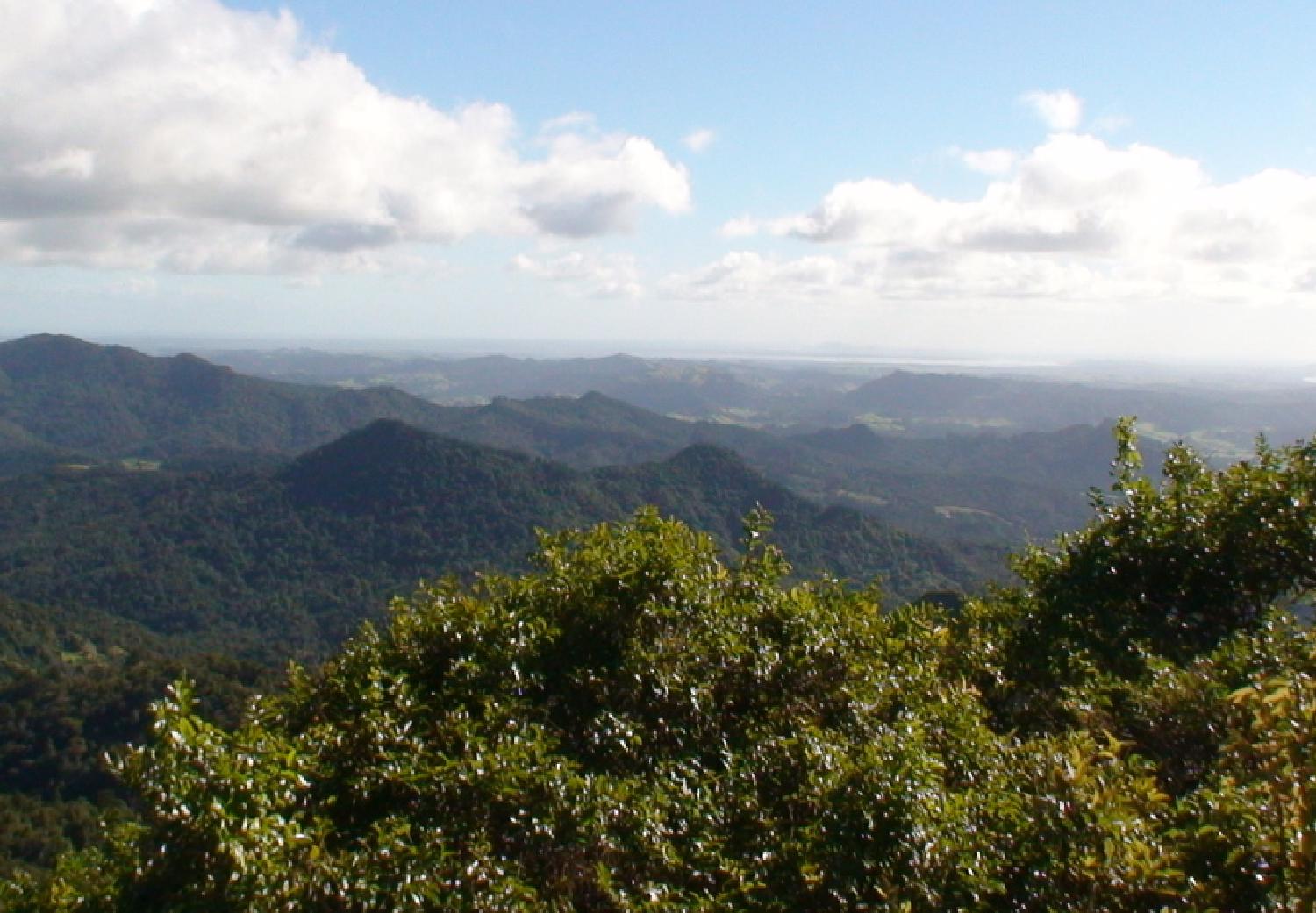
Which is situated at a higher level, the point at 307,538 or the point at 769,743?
the point at 769,743

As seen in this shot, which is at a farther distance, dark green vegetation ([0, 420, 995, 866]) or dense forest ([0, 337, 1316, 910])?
dark green vegetation ([0, 420, 995, 866])

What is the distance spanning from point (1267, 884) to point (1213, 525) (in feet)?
28.7

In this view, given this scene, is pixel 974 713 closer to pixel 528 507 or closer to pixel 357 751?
pixel 357 751

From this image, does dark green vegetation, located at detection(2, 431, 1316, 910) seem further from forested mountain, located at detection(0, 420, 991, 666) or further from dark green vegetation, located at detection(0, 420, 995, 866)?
forested mountain, located at detection(0, 420, 991, 666)

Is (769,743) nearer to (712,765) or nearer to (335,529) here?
(712,765)

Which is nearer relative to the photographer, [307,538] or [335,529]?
[307,538]

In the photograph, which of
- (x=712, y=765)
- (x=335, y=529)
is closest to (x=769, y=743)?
(x=712, y=765)

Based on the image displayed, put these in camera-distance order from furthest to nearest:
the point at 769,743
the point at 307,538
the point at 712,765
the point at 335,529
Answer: the point at 335,529
the point at 307,538
the point at 712,765
the point at 769,743

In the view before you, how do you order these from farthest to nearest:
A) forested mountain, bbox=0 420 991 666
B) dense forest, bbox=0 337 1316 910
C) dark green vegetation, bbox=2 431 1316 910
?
forested mountain, bbox=0 420 991 666, dense forest, bbox=0 337 1316 910, dark green vegetation, bbox=2 431 1316 910

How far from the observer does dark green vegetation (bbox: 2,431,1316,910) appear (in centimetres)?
481

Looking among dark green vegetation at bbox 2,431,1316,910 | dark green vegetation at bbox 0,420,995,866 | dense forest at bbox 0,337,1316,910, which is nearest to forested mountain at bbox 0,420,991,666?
dark green vegetation at bbox 0,420,995,866

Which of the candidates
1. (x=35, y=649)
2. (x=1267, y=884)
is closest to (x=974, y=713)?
(x=1267, y=884)

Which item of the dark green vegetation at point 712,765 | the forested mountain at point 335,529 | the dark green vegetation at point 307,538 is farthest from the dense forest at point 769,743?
the forested mountain at point 335,529

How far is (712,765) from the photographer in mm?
7277
